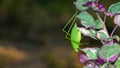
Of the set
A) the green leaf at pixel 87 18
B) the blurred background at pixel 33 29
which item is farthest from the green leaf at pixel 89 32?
the blurred background at pixel 33 29

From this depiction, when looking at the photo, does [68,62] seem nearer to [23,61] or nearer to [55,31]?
[23,61]

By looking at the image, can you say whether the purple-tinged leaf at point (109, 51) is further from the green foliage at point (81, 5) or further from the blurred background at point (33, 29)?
the blurred background at point (33, 29)

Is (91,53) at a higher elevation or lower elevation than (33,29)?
higher

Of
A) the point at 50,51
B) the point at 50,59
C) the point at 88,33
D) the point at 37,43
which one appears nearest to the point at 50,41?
the point at 37,43

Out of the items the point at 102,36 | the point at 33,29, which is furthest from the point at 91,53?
the point at 33,29

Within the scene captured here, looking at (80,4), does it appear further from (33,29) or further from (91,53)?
(33,29)

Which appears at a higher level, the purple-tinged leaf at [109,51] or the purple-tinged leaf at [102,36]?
the purple-tinged leaf at [102,36]
